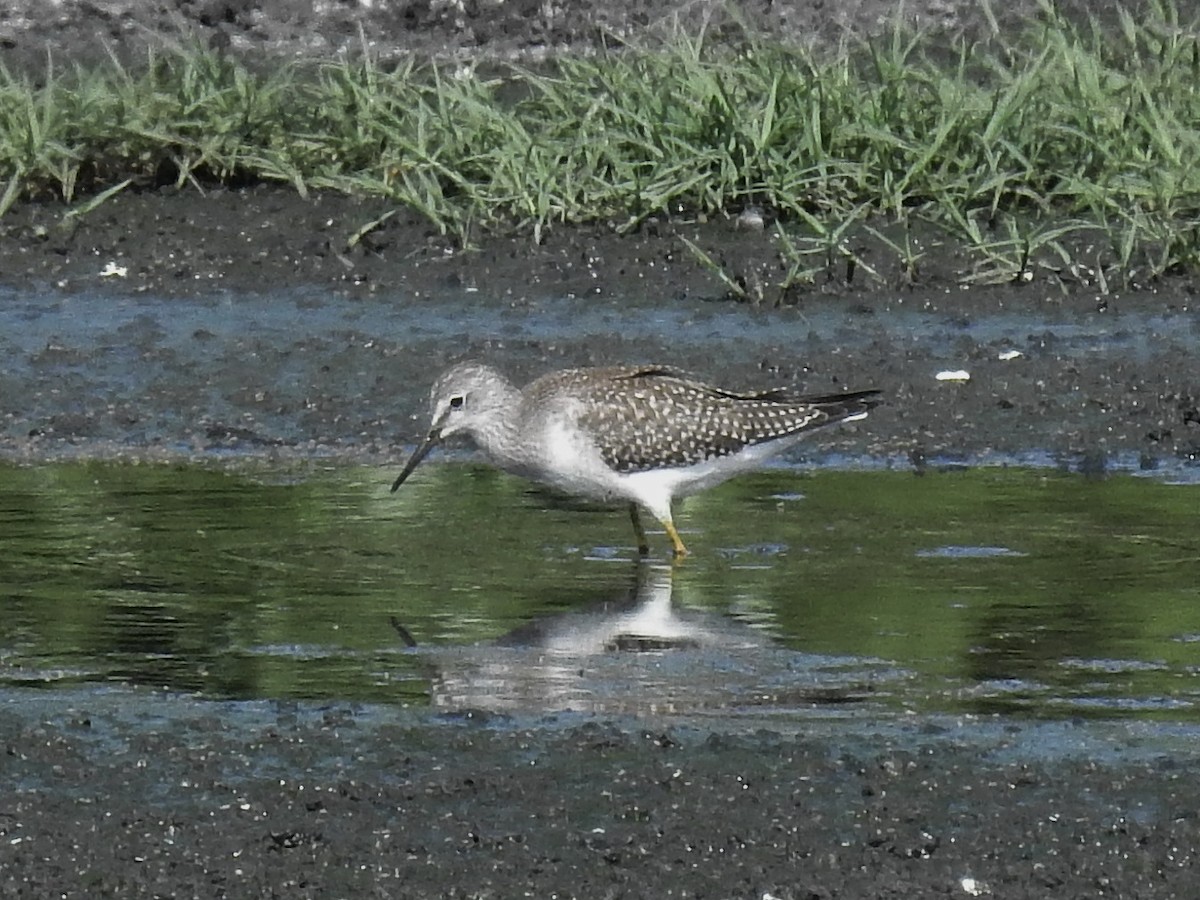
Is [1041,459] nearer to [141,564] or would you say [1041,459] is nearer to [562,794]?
[141,564]

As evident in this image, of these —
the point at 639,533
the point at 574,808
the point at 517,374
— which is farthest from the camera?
the point at 517,374

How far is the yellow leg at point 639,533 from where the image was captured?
319 inches

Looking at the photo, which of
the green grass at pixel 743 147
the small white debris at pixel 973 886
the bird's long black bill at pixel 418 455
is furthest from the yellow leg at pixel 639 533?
the small white debris at pixel 973 886

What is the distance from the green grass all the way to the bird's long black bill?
2.66 metres

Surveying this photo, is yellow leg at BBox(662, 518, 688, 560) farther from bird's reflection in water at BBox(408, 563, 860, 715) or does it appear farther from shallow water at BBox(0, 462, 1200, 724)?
bird's reflection in water at BBox(408, 563, 860, 715)

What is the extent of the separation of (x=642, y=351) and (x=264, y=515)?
2640mm

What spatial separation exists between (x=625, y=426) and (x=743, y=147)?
350 cm

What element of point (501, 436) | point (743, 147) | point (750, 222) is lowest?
point (501, 436)

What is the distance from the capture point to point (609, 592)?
7.41 m

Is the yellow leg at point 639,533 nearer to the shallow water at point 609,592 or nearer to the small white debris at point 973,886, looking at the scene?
the shallow water at point 609,592

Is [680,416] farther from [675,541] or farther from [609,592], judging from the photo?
[609,592]

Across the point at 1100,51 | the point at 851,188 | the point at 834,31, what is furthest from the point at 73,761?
the point at 834,31

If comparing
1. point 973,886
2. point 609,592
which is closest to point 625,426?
point 609,592

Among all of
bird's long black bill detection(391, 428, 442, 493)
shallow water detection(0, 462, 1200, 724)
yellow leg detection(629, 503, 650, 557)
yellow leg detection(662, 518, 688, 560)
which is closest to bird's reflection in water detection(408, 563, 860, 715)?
shallow water detection(0, 462, 1200, 724)
